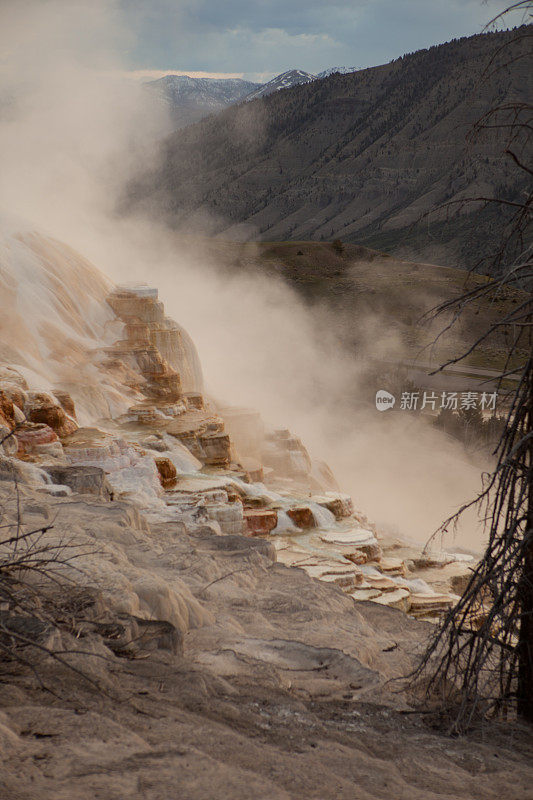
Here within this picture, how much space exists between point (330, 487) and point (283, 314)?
81.5 ft

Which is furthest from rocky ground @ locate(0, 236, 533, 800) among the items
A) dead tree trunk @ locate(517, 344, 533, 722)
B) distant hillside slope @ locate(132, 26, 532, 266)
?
distant hillside slope @ locate(132, 26, 532, 266)

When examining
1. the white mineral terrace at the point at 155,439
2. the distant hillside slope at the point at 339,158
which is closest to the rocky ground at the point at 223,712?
the white mineral terrace at the point at 155,439

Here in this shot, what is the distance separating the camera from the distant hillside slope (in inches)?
3752

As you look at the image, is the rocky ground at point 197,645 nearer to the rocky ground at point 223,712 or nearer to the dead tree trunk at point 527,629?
the rocky ground at point 223,712

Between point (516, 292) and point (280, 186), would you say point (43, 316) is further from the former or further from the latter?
point (280, 186)

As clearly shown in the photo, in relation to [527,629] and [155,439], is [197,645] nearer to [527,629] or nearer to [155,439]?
[527,629]

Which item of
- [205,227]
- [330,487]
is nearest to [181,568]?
[330,487]

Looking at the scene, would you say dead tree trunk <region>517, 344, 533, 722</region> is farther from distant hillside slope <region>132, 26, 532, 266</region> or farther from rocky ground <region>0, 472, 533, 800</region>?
distant hillside slope <region>132, 26, 532, 266</region>

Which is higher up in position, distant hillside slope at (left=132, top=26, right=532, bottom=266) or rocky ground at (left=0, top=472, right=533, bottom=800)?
distant hillside slope at (left=132, top=26, right=532, bottom=266)

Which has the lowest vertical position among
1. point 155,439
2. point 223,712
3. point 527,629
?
point 223,712

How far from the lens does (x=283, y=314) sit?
4041cm

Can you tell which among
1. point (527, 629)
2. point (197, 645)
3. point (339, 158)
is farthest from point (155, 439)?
point (339, 158)

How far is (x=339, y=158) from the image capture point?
11431 centimetres

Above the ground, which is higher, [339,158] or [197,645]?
[339,158]
